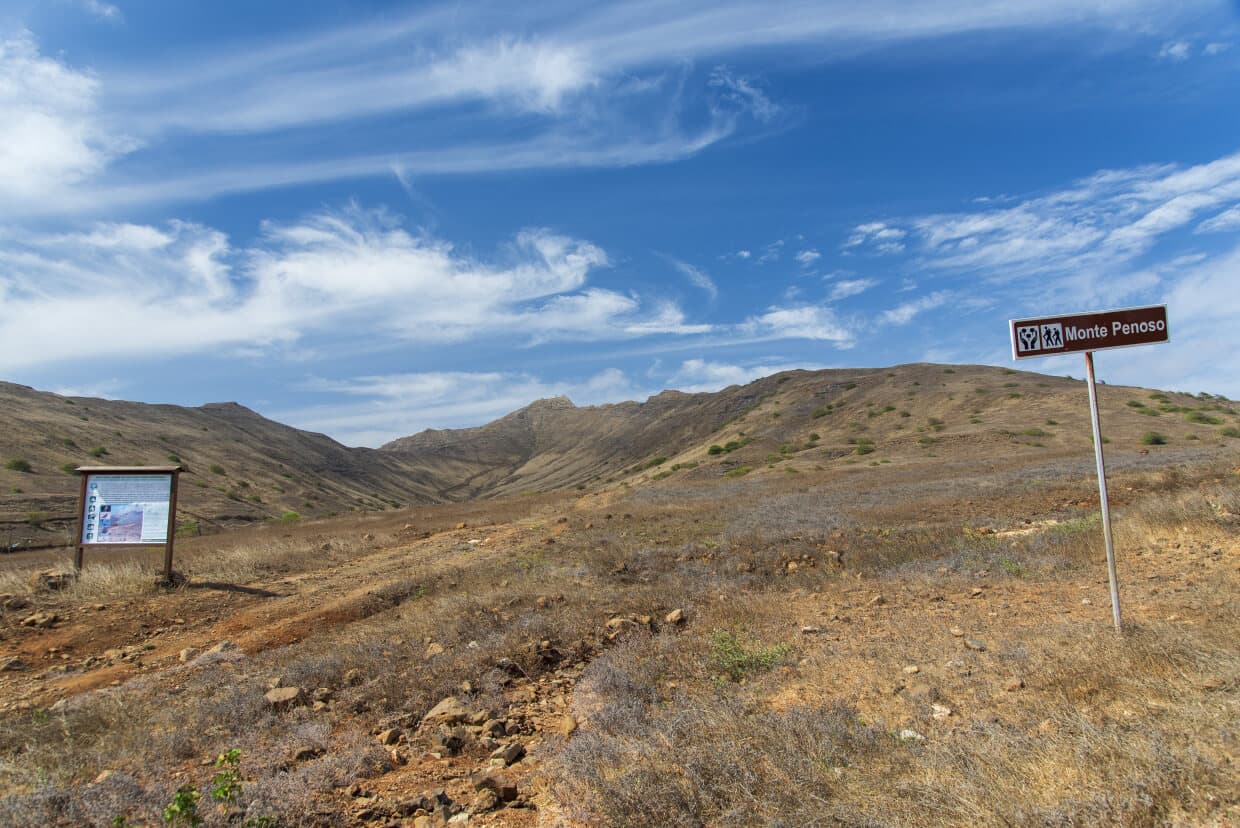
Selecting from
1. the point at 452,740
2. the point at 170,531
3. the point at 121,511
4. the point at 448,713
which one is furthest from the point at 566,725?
the point at 121,511

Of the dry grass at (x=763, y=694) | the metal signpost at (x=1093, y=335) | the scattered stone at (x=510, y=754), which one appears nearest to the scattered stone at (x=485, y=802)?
the dry grass at (x=763, y=694)

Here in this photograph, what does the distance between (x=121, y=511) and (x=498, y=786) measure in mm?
12509

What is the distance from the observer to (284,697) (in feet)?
20.2

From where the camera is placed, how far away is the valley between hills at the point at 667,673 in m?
3.56

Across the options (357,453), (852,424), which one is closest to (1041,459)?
(852,424)

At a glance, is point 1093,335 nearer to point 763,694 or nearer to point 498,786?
point 763,694

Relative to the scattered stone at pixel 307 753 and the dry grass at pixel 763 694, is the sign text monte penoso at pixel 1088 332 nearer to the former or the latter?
the dry grass at pixel 763 694

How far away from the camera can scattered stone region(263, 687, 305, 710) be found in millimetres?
6098

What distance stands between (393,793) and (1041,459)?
31.2m

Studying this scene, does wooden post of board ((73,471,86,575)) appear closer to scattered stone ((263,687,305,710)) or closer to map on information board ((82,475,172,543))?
map on information board ((82,475,172,543))

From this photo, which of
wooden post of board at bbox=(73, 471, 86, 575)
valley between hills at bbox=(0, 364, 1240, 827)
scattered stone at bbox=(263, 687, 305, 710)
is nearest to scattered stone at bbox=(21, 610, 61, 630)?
valley between hills at bbox=(0, 364, 1240, 827)

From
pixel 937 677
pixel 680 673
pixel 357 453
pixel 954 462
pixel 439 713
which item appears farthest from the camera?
pixel 357 453

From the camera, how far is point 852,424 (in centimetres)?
5181

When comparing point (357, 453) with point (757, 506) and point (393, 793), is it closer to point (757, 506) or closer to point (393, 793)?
point (757, 506)
